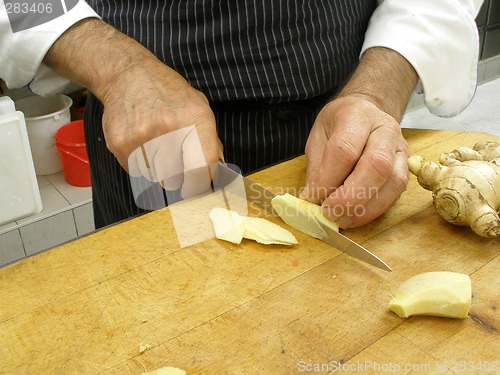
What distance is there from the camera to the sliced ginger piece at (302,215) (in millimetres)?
895

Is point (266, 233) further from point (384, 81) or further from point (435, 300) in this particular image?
point (384, 81)

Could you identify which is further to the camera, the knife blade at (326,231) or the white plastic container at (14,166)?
the white plastic container at (14,166)

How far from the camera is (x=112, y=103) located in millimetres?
950

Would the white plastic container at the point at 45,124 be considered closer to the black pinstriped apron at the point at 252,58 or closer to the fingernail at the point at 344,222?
the black pinstriped apron at the point at 252,58

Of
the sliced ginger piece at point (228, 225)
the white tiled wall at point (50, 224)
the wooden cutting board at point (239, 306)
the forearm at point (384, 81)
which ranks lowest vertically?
the white tiled wall at point (50, 224)

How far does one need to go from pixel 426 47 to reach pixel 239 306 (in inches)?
28.1

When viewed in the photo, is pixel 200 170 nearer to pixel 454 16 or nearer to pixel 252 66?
pixel 252 66

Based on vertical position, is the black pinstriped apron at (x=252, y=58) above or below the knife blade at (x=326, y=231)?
above

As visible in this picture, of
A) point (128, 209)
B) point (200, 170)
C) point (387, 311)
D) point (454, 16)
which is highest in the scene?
point (454, 16)

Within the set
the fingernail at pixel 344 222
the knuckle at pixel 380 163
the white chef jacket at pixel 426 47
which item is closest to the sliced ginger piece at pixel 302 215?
the fingernail at pixel 344 222

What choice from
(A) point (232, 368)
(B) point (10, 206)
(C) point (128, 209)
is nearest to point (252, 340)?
(A) point (232, 368)

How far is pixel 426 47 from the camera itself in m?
1.14

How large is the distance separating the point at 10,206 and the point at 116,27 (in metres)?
0.46

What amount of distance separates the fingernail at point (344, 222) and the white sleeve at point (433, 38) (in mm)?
430
